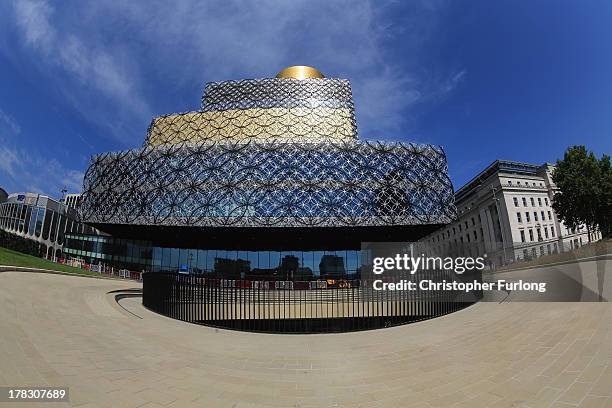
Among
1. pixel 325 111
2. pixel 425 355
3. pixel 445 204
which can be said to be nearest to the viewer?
pixel 425 355

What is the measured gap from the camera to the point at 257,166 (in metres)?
39.9

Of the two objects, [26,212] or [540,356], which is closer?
[540,356]

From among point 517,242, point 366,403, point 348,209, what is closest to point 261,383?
point 366,403

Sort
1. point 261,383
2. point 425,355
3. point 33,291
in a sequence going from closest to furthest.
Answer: point 261,383, point 425,355, point 33,291

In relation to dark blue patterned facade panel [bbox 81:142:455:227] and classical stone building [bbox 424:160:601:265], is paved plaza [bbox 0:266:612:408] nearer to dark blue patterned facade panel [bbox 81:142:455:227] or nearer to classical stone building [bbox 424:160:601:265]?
dark blue patterned facade panel [bbox 81:142:455:227]

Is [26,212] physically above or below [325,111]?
below

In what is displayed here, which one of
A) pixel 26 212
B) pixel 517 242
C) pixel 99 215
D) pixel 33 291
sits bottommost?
pixel 33 291

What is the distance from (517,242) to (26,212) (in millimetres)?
98704

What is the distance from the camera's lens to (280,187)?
38.9m

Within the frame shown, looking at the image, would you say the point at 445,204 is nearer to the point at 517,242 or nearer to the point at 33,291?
the point at 517,242

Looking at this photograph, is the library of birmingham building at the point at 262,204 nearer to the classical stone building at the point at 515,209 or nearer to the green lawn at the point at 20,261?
the classical stone building at the point at 515,209

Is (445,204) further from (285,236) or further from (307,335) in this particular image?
(307,335)

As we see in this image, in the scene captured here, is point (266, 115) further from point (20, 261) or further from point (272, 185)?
point (20, 261)

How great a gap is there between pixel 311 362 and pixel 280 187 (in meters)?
34.0
